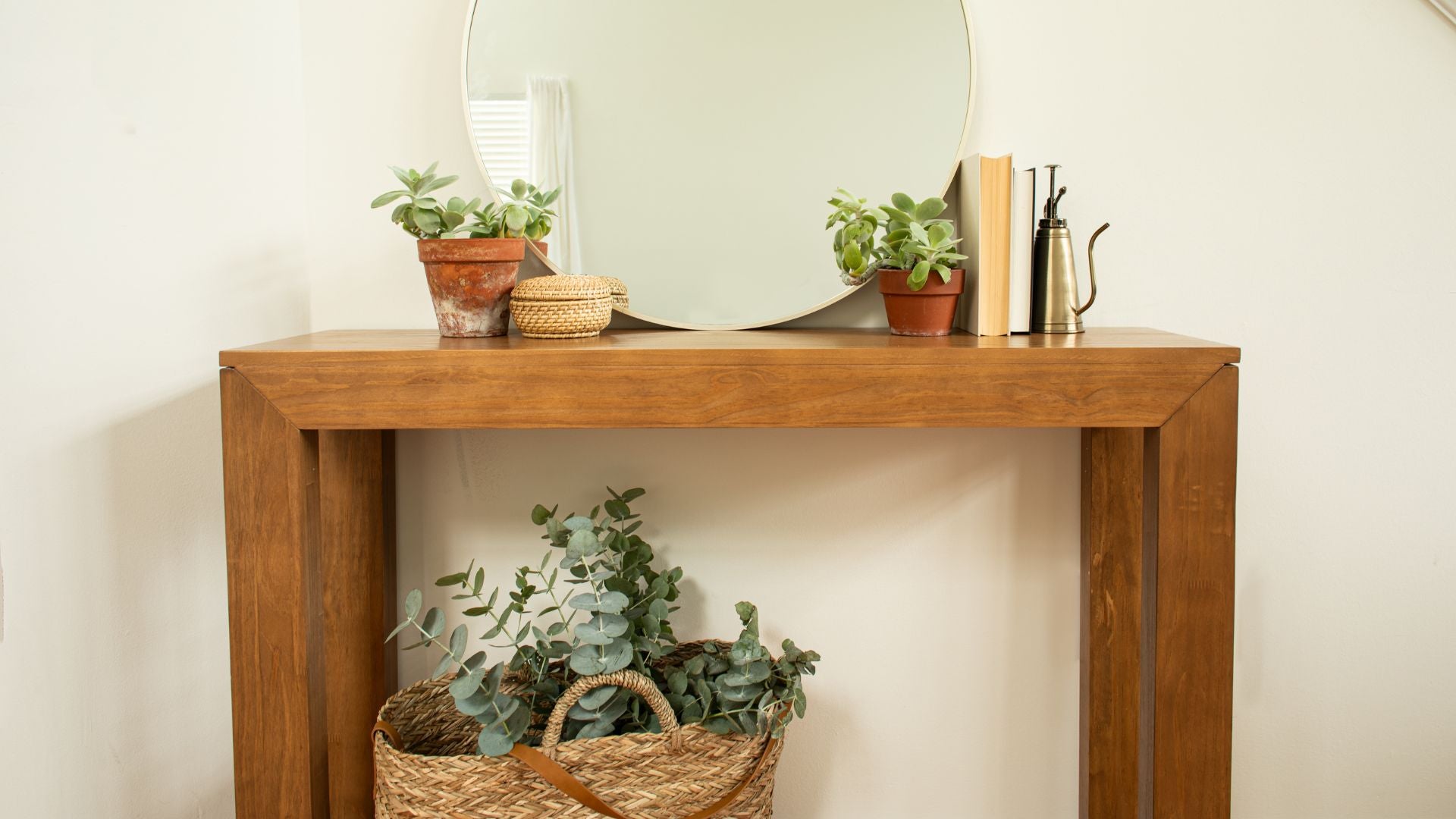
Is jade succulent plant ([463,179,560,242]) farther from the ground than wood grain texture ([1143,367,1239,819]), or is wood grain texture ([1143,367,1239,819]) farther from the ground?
jade succulent plant ([463,179,560,242])

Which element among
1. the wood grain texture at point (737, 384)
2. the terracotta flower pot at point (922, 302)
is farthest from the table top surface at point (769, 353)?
the terracotta flower pot at point (922, 302)

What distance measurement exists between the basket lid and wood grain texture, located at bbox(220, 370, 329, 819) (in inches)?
13.9

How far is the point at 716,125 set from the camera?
1.52 meters

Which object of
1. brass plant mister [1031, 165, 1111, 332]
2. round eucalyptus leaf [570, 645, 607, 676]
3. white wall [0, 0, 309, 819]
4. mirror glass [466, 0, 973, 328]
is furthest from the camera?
mirror glass [466, 0, 973, 328]

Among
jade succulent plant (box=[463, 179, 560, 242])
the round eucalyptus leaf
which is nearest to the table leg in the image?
the round eucalyptus leaf

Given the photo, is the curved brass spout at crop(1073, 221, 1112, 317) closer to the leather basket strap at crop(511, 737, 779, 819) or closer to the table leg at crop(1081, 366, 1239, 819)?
the table leg at crop(1081, 366, 1239, 819)

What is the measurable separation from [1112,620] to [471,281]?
111 centimetres

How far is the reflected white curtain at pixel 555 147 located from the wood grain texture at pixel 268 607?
1.74 feet

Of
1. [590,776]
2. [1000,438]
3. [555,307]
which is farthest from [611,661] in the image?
[1000,438]

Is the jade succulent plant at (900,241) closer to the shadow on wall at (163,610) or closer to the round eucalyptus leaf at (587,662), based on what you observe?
the round eucalyptus leaf at (587,662)

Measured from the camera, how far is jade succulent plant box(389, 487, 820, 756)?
128 centimetres

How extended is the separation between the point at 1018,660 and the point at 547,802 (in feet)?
2.71

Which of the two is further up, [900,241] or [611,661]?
[900,241]

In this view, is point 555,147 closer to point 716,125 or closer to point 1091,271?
point 716,125
